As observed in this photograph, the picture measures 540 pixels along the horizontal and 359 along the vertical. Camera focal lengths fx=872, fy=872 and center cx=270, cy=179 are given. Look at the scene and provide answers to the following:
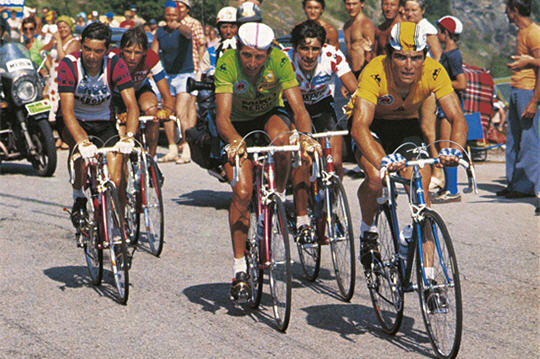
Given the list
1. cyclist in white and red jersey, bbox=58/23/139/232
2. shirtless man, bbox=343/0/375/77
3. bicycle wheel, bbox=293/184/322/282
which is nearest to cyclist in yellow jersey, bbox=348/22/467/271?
bicycle wheel, bbox=293/184/322/282

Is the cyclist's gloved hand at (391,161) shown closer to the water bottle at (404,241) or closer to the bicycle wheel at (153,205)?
the water bottle at (404,241)

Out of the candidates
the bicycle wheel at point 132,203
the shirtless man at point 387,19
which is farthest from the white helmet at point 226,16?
the bicycle wheel at point 132,203

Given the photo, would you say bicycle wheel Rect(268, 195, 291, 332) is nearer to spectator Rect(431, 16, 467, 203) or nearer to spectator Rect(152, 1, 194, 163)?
spectator Rect(431, 16, 467, 203)

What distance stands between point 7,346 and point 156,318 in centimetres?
107

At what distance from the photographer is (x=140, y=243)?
8.98m

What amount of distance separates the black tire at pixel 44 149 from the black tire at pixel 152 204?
15.3ft

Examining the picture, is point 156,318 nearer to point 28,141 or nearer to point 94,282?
point 94,282

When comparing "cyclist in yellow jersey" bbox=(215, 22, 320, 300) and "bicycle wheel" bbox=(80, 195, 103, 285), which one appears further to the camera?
"bicycle wheel" bbox=(80, 195, 103, 285)

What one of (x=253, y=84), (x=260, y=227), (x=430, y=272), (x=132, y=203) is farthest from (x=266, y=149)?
(x=132, y=203)

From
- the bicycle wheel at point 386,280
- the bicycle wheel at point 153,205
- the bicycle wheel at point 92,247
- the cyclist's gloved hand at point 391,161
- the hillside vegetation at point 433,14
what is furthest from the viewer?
the hillside vegetation at point 433,14

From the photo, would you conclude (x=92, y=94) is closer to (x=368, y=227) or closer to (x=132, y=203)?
(x=132, y=203)

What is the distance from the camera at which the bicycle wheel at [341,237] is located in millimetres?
6578

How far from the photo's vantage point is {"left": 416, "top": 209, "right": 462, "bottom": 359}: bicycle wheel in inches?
193

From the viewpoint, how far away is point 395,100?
6.13m
